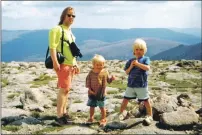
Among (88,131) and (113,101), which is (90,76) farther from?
(113,101)

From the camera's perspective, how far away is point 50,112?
18234 mm

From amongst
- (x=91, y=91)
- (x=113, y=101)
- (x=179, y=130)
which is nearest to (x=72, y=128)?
(x=91, y=91)

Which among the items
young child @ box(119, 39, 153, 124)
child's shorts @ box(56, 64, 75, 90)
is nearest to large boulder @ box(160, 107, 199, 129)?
young child @ box(119, 39, 153, 124)

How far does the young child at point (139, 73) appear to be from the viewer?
14.0 meters

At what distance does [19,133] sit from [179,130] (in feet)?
19.3

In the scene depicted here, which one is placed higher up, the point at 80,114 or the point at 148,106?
the point at 148,106

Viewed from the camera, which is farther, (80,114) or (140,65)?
(80,114)

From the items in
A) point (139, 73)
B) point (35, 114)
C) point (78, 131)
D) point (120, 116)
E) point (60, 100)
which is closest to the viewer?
point (78, 131)

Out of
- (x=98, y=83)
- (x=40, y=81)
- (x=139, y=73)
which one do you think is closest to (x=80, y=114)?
(x=98, y=83)

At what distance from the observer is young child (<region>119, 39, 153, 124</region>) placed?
1399 cm

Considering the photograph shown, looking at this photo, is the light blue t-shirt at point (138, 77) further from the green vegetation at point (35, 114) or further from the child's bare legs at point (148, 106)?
the green vegetation at point (35, 114)

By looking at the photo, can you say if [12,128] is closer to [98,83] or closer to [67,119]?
[67,119]

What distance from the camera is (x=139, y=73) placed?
46.9 ft

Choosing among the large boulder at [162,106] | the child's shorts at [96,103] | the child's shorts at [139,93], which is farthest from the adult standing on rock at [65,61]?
the large boulder at [162,106]
